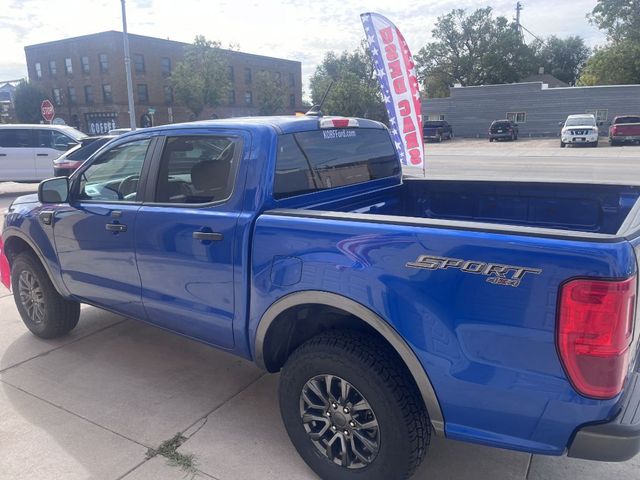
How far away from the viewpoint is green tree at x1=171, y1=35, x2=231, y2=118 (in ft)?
141

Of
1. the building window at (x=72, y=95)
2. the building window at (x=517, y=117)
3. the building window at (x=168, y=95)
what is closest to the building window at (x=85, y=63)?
the building window at (x=72, y=95)

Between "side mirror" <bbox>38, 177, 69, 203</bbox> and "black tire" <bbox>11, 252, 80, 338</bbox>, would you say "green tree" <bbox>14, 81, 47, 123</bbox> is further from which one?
"side mirror" <bbox>38, 177, 69, 203</bbox>

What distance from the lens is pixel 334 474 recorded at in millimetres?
2607

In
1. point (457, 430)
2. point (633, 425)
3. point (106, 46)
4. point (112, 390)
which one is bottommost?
point (112, 390)

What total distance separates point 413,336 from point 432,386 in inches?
9.2

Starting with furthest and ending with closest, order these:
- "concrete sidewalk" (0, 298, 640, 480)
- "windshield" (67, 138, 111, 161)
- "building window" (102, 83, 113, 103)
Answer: "building window" (102, 83, 113, 103), "windshield" (67, 138, 111, 161), "concrete sidewalk" (0, 298, 640, 480)

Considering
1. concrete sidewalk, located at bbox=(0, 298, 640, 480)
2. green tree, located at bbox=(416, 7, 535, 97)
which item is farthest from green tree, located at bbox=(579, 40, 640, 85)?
concrete sidewalk, located at bbox=(0, 298, 640, 480)

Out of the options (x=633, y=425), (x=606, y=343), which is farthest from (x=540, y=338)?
(x=633, y=425)

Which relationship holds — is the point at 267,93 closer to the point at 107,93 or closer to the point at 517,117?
the point at 107,93

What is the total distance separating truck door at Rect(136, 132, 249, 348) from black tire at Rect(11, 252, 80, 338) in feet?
4.56

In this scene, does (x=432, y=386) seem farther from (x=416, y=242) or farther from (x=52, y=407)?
(x=52, y=407)

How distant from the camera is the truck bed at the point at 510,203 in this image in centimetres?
326

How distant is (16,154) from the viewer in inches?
542

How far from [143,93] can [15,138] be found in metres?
35.1
